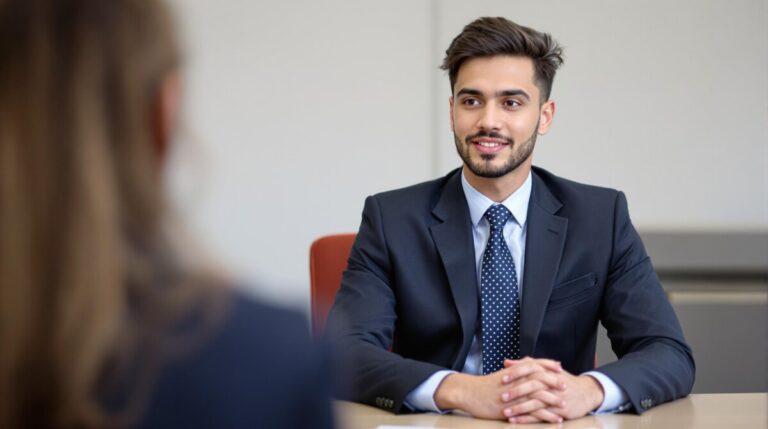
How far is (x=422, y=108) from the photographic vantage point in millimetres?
3871

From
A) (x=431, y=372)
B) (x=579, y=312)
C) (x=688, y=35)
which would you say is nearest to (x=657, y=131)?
(x=688, y=35)

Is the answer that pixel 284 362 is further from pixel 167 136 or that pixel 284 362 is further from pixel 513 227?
pixel 513 227

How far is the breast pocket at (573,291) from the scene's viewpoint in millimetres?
2363

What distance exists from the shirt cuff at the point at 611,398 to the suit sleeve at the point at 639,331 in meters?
0.01

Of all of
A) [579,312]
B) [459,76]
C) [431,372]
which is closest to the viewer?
[431,372]

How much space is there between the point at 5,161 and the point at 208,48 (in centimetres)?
337

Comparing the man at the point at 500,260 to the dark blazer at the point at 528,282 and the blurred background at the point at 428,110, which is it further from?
the blurred background at the point at 428,110

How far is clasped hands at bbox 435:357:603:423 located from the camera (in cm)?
176

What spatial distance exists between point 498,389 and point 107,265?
1271 millimetres

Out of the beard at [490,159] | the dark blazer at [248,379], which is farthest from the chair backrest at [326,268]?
the dark blazer at [248,379]

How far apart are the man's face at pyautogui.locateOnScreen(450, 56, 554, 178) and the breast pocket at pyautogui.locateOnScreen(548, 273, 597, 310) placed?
0.34 m

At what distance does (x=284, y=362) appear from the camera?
26.8 inches

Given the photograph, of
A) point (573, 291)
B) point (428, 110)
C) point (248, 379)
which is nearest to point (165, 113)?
point (248, 379)

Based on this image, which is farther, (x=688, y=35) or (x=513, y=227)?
(x=688, y=35)
